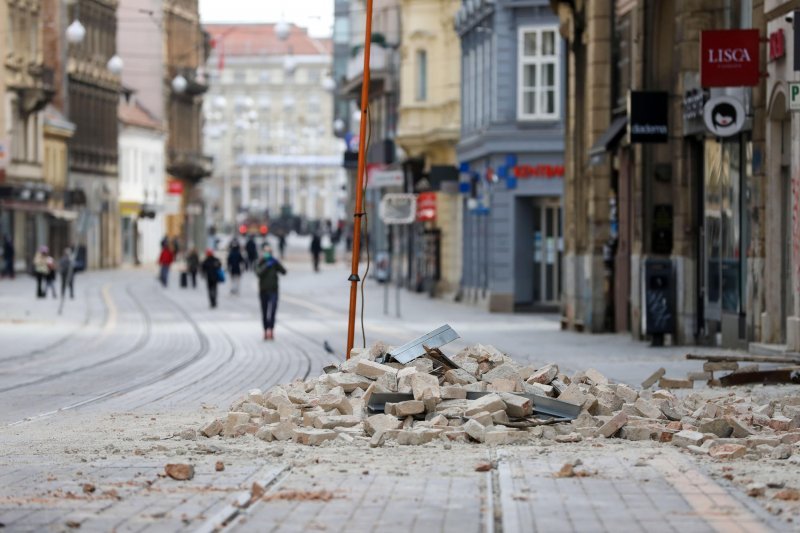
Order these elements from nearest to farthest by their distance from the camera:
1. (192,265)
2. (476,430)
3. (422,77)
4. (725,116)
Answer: (476,430) < (725,116) < (422,77) < (192,265)

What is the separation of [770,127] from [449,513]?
17.2 m

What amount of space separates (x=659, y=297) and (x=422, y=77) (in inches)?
1342

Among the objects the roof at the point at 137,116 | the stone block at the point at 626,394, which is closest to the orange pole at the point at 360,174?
the stone block at the point at 626,394

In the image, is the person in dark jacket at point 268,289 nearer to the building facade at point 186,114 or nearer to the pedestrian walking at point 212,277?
the pedestrian walking at point 212,277

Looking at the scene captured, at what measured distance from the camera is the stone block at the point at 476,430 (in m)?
15.1

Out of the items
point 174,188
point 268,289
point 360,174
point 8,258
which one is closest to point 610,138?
point 268,289

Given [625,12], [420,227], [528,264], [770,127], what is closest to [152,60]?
[420,227]

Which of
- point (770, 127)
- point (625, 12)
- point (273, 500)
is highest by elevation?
point (625, 12)

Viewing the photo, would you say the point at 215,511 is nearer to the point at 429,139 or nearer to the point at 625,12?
the point at 625,12

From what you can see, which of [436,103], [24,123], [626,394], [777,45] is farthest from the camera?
[24,123]

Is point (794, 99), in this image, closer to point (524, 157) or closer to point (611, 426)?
point (611, 426)

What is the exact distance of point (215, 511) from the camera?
434 inches

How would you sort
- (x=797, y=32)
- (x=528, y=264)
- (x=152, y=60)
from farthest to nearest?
(x=152, y=60) → (x=528, y=264) → (x=797, y=32)

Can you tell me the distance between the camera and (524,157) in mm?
51281
